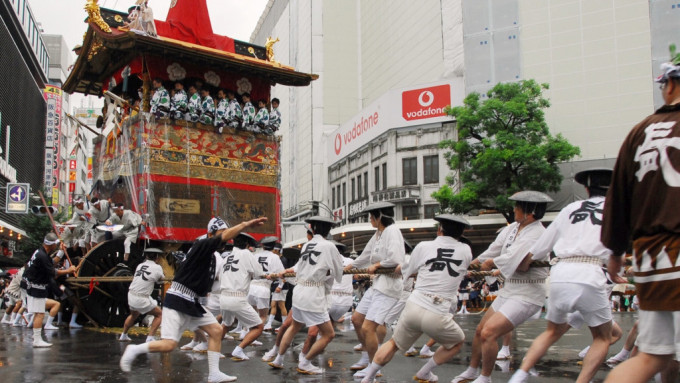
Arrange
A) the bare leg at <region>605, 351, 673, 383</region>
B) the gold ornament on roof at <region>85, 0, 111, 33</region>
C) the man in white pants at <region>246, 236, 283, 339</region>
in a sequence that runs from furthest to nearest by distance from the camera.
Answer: the gold ornament on roof at <region>85, 0, 111, 33</region>, the man in white pants at <region>246, 236, 283, 339</region>, the bare leg at <region>605, 351, 673, 383</region>

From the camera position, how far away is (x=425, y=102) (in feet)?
132

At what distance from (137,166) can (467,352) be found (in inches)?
371

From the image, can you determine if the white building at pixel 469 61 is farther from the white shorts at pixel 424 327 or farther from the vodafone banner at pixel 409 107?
the white shorts at pixel 424 327

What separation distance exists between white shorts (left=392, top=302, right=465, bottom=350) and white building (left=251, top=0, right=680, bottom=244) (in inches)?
1152

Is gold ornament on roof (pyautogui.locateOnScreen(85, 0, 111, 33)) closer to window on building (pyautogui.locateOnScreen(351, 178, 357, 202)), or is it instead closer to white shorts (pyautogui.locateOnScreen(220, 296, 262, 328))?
white shorts (pyautogui.locateOnScreen(220, 296, 262, 328))

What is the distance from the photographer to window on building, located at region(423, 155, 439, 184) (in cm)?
4041

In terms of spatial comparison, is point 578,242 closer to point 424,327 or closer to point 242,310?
point 424,327

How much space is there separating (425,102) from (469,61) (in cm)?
414

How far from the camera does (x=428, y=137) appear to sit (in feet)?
133

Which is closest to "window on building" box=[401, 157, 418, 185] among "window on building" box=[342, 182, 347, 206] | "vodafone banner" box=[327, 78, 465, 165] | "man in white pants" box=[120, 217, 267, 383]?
"vodafone banner" box=[327, 78, 465, 165]

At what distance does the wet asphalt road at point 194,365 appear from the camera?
7652 millimetres

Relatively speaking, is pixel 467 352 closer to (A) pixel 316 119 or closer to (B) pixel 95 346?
(B) pixel 95 346

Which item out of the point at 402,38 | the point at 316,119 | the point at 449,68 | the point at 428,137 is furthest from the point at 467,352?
the point at 316,119

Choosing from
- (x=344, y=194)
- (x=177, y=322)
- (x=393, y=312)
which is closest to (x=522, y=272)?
(x=393, y=312)
